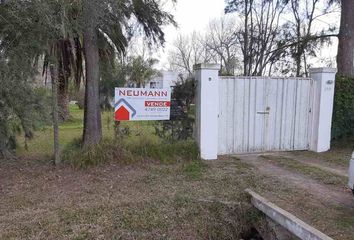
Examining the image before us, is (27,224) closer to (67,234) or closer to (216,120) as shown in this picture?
(67,234)

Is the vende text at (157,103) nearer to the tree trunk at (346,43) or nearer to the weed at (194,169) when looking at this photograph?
the weed at (194,169)

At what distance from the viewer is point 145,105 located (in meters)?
6.62

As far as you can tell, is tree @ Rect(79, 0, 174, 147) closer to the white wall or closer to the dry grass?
the dry grass

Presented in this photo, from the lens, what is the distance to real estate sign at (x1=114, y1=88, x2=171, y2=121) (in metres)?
6.43

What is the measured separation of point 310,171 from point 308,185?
85 centimetres

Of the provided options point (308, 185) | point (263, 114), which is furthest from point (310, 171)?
point (263, 114)

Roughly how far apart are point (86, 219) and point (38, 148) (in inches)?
157

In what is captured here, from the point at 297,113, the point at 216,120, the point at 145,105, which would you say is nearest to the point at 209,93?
the point at 216,120

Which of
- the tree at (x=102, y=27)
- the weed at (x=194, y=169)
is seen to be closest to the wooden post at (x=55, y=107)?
the tree at (x=102, y=27)

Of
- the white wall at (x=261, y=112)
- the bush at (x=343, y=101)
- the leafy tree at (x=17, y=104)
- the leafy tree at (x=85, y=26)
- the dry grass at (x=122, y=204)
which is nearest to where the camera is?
the dry grass at (x=122, y=204)

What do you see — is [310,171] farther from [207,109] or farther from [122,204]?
[122,204]

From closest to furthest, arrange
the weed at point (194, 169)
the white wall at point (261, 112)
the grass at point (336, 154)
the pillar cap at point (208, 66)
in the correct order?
the weed at point (194, 169), the pillar cap at point (208, 66), the white wall at point (261, 112), the grass at point (336, 154)

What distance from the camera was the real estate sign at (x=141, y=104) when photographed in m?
6.43

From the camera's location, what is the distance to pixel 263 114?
24.5 ft
